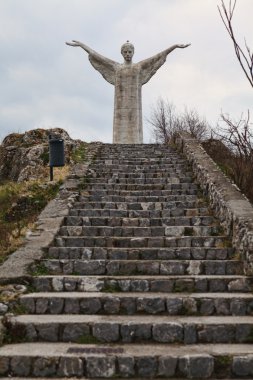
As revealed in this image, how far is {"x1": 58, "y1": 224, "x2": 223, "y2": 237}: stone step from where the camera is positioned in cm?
784

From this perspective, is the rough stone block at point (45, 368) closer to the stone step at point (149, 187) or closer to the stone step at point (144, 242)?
the stone step at point (144, 242)

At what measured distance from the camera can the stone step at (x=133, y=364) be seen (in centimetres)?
457

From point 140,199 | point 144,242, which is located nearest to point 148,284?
point 144,242

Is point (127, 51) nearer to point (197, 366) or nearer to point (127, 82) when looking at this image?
point (127, 82)

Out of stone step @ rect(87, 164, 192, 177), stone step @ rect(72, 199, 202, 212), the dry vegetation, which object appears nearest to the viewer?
the dry vegetation

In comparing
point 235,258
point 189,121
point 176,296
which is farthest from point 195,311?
point 189,121

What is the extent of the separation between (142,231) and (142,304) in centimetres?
235

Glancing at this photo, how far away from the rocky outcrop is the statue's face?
4323 millimetres

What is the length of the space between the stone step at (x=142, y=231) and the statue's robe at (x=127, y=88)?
11314 millimetres

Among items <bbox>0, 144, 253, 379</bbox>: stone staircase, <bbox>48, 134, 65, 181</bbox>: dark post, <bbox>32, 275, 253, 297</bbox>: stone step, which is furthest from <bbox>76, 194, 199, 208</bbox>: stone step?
<bbox>32, 275, 253, 297</bbox>: stone step

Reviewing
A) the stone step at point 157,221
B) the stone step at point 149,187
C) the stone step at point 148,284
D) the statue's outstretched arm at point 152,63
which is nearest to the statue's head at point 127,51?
the statue's outstretched arm at point 152,63

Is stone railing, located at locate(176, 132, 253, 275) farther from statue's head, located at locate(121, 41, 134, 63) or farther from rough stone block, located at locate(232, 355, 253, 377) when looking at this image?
statue's head, located at locate(121, 41, 134, 63)

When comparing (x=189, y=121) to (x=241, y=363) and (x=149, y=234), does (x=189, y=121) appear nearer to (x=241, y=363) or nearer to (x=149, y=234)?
(x=149, y=234)

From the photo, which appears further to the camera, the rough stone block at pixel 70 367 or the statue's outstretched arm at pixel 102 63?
the statue's outstretched arm at pixel 102 63
